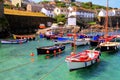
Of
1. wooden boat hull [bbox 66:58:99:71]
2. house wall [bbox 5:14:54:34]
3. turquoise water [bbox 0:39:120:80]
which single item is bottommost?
turquoise water [bbox 0:39:120:80]

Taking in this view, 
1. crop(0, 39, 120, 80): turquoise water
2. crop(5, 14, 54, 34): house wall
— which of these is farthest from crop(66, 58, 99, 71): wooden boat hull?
crop(5, 14, 54, 34): house wall

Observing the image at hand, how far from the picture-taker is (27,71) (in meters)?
29.9

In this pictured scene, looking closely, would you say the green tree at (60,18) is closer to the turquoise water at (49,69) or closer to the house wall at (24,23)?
the house wall at (24,23)

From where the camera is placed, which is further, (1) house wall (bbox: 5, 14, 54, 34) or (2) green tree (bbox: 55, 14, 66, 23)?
(2) green tree (bbox: 55, 14, 66, 23)

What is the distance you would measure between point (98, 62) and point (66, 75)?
828cm

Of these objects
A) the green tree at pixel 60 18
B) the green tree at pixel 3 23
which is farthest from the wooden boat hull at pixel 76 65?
the green tree at pixel 60 18

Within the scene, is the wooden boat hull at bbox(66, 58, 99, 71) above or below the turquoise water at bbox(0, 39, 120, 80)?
above

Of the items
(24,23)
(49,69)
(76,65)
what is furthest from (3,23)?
(76,65)

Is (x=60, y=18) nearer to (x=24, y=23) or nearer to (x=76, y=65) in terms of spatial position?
(x=24, y=23)

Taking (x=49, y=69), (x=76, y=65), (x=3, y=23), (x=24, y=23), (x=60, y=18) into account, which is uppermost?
(x=60, y=18)

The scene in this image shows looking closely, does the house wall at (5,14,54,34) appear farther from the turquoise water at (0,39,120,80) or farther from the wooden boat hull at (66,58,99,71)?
the wooden boat hull at (66,58,99,71)

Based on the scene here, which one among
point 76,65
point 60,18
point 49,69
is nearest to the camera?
point 76,65

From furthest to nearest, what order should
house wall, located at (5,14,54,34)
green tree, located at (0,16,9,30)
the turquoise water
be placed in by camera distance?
house wall, located at (5,14,54,34) < green tree, located at (0,16,9,30) < the turquoise water

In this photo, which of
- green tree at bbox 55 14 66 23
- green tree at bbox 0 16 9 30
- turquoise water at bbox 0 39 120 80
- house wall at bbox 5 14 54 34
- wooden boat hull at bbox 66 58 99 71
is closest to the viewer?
turquoise water at bbox 0 39 120 80
